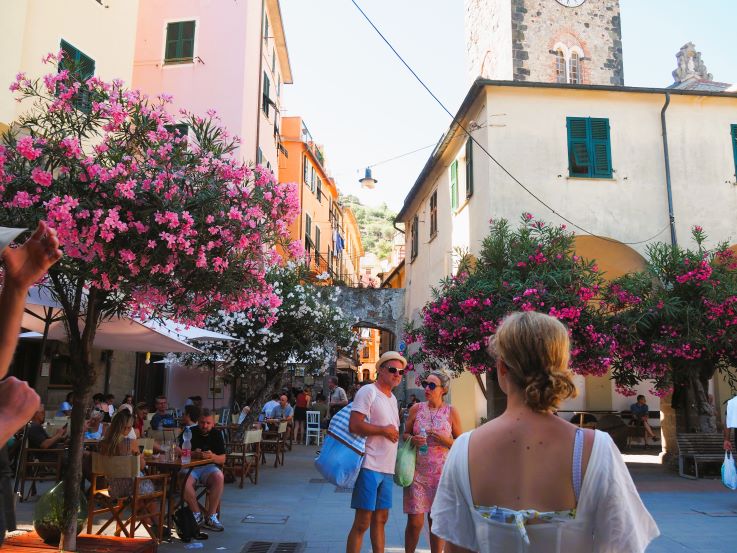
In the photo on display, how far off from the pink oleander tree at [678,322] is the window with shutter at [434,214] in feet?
30.5

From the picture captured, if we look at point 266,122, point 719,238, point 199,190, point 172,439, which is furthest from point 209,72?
point 199,190

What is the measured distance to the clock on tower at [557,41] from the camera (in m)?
24.8

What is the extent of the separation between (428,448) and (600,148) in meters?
12.4

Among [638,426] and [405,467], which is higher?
[405,467]

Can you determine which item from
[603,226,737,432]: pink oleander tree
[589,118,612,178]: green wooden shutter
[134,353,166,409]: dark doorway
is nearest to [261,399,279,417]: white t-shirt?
[134,353,166,409]: dark doorway

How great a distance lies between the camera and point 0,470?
2953mm

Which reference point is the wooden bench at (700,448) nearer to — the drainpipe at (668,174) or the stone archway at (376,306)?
the drainpipe at (668,174)

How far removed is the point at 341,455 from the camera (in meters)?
5.35

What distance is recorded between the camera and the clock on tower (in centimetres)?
2484

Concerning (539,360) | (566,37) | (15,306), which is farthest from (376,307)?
(15,306)

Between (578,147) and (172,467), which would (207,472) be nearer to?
(172,467)

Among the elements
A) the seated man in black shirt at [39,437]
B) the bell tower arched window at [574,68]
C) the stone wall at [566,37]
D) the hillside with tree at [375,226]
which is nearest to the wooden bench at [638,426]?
the stone wall at [566,37]

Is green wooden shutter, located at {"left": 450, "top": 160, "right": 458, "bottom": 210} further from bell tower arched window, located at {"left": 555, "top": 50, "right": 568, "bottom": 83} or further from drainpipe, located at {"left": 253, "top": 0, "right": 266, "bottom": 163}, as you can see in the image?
bell tower arched window, located at {"left": 555, "top": 50, "right": 568, "bottom": 83}

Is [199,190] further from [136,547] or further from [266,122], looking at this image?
[266,122]
